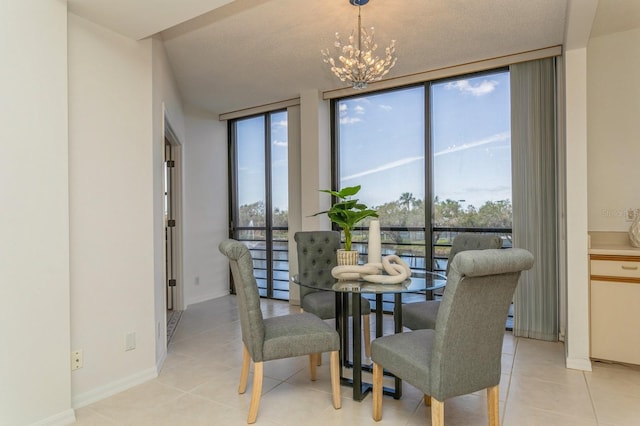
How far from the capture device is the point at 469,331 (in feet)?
5.73

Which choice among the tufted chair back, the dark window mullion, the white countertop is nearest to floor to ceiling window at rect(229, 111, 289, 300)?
the dark window mullion

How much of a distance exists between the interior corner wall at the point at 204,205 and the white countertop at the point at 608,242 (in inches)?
175

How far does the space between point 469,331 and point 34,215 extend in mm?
2336

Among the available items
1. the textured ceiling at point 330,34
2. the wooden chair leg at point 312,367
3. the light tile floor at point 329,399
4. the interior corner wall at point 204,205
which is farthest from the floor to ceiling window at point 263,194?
the wooden chair leg at point 312,367

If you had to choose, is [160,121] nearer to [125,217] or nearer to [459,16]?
[125,217]

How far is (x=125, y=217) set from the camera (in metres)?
2.67

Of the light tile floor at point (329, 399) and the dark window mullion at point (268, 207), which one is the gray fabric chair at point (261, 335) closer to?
the light tile floor at point (329, 399)

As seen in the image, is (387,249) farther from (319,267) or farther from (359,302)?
(359,302)

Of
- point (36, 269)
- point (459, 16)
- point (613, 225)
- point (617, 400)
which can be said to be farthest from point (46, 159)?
point (613, 225)

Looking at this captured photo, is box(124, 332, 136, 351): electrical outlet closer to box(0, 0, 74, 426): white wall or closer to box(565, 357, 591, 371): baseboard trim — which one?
box(0, 0, 74, 426): white wall

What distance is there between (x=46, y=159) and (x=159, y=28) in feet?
3.73

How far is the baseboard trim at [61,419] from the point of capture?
208cm

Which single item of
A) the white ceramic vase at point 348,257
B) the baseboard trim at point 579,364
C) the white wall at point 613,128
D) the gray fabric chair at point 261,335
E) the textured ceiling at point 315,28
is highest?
the textured ceiling at point 315,28

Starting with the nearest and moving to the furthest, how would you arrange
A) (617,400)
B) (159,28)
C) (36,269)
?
(36,269) → (617,400) → (159,28)
